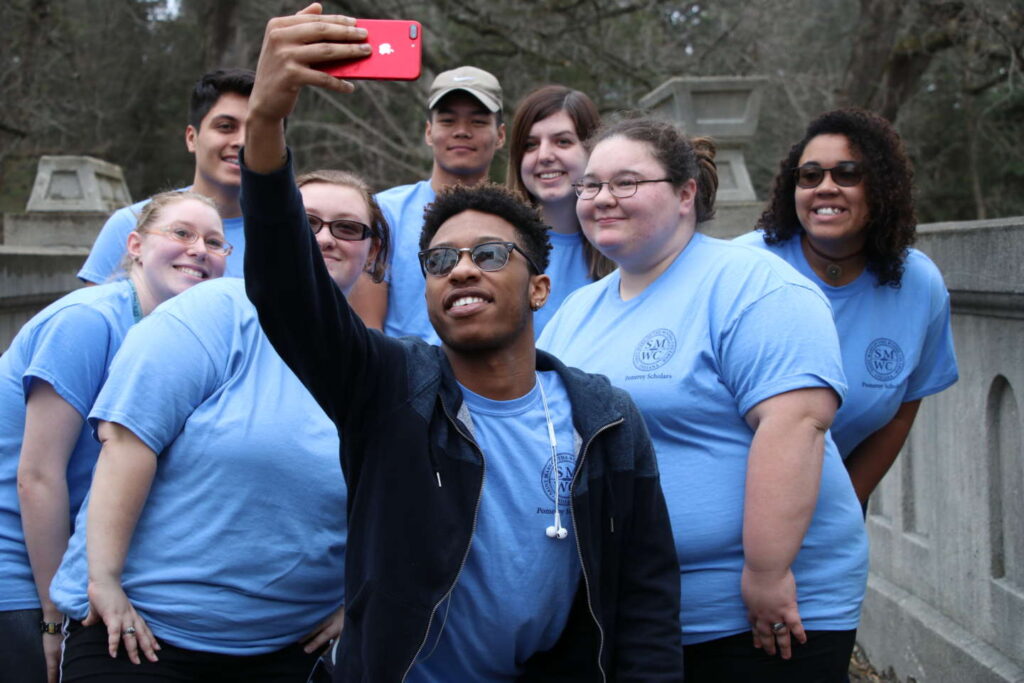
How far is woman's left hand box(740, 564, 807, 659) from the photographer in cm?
270

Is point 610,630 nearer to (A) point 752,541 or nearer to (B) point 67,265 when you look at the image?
(A) point 752,541

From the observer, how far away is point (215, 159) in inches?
175

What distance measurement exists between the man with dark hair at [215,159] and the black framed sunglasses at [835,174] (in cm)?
204

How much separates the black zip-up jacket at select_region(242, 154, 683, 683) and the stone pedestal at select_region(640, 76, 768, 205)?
6082 mm

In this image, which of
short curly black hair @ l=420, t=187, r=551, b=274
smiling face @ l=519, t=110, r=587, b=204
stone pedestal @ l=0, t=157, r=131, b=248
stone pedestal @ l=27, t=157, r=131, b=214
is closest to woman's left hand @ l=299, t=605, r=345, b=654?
short curly black hair @ l=420, t=187, r=551, b=274

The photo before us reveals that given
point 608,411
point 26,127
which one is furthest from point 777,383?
point 26,127

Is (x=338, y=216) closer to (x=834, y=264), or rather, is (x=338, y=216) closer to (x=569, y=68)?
(x=834, y=264)

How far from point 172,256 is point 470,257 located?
3.72 ft

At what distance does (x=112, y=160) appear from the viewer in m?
20.9

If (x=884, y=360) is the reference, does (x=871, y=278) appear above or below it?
above

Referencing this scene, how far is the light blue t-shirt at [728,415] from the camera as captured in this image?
2773 millimetres

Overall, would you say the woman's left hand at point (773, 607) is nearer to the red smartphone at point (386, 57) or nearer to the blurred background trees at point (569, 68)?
the red smartphone at point (386, 57)

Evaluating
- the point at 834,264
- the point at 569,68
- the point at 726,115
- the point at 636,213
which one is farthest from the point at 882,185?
the point at 569,68

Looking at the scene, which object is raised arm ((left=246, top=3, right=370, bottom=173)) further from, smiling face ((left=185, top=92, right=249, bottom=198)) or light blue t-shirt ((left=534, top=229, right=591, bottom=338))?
smiling face ((left=185, top=92, right=249, bottom=198))
